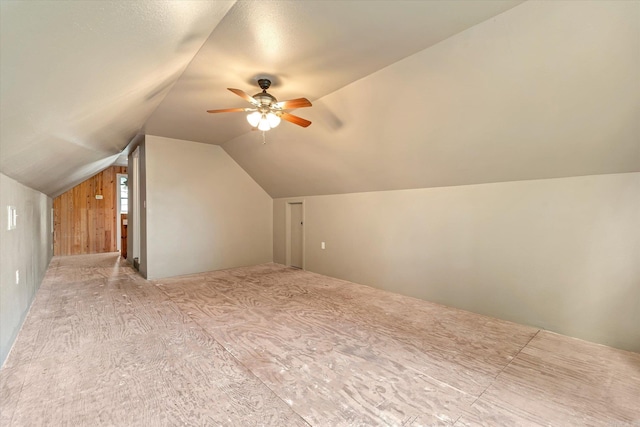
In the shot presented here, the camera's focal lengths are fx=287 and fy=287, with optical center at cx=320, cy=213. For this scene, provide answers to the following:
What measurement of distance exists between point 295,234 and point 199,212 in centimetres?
191

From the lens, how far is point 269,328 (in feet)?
9.48

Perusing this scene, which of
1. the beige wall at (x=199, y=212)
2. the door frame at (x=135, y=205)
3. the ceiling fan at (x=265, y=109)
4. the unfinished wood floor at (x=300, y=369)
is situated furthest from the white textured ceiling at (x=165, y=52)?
the door frame at (x=135, y=205)

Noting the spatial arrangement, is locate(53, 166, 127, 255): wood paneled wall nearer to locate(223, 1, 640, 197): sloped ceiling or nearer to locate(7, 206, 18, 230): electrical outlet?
locate(7, 206, 18, 230): electrical outlet

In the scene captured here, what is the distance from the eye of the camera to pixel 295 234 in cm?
601

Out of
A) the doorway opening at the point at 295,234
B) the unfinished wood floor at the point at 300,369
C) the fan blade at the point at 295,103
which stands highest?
the fan blade at the point at 295,103

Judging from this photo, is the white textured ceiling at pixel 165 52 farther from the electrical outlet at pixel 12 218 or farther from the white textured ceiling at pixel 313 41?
the electrical outlet at pixel 12 218

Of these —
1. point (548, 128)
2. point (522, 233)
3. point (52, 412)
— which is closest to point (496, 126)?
point (548, 128)

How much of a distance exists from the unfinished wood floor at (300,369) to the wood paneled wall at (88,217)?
200 inches

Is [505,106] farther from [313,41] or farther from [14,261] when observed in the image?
[14,261]

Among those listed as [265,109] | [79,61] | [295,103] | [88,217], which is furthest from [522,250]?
[88,217]

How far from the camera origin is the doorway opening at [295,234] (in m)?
5.85

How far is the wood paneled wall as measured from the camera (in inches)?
294

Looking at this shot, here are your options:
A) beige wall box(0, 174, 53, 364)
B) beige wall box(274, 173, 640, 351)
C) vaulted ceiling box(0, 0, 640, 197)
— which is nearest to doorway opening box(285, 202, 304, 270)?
beige wall box(274, 173, 640, 351)

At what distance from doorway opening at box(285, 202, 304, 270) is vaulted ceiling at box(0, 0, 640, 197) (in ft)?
8.63
